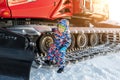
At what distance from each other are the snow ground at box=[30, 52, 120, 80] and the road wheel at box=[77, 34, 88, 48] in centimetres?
203

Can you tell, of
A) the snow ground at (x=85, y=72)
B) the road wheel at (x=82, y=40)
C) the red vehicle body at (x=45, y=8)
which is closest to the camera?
the snow ground at (x=85, y=72)

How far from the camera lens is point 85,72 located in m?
8.62

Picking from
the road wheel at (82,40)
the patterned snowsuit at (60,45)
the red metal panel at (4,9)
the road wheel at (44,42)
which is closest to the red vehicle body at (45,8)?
the red metal panel at (4,9)

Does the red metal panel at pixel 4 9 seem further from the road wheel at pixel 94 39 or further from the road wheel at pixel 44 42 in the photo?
the road wheel at pixel 94 39

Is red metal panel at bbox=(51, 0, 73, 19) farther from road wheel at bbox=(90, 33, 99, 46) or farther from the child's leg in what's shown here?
road wheel at bbox=(90, 33, 99, 46)

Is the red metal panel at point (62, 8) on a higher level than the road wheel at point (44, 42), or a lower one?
higher

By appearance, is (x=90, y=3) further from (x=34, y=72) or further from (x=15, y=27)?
(x=34, y=72)

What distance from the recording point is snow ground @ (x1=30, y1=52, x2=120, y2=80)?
8.16 meters

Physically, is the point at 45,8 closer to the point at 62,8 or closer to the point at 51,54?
the point at 62,8

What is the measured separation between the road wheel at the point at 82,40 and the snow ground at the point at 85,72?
2.03m

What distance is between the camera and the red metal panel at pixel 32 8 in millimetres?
9328

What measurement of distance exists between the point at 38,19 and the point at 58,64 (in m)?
2.00

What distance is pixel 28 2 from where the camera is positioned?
9.62m

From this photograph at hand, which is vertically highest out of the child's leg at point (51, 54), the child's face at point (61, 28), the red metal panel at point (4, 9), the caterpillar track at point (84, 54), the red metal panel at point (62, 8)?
the red metal panel at point (4, 9)
